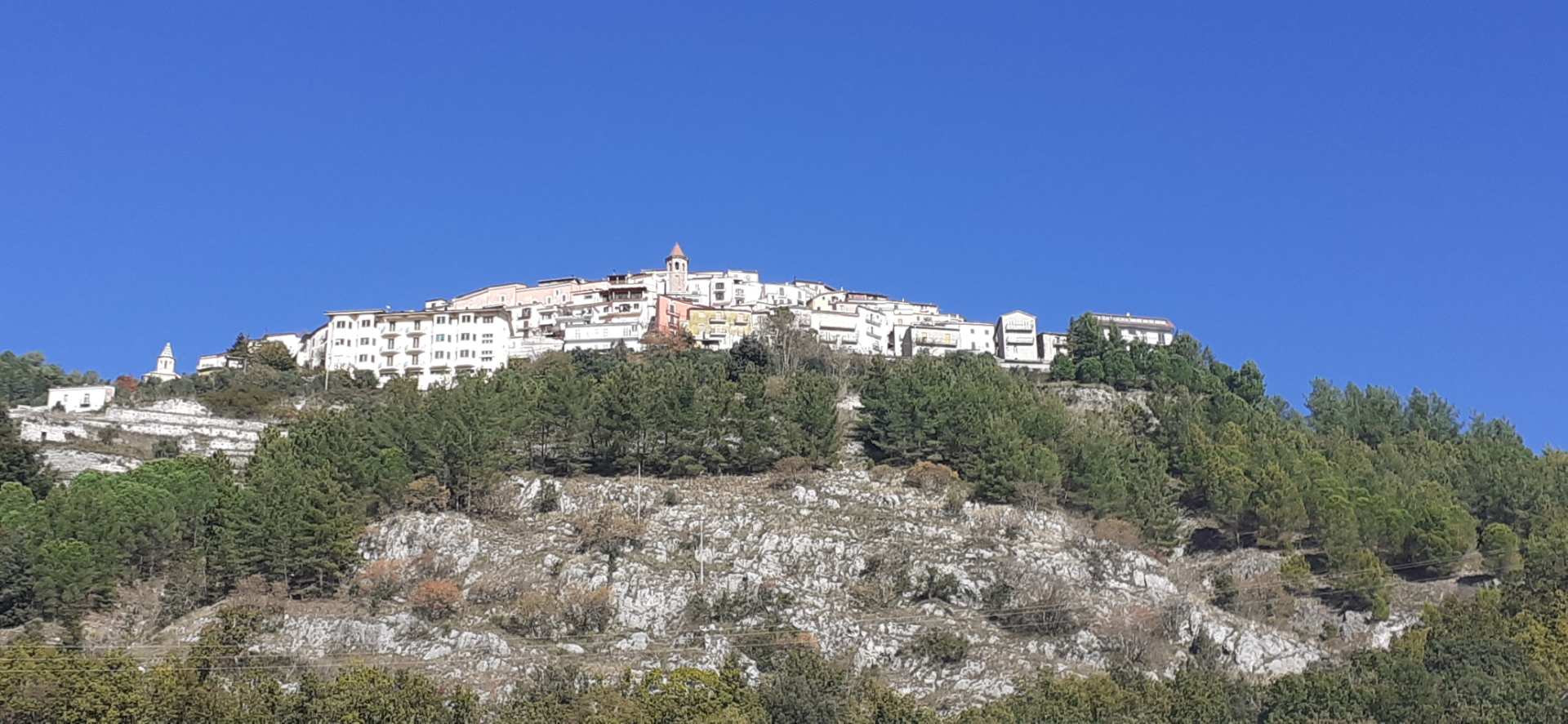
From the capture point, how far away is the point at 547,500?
7206 centimetres

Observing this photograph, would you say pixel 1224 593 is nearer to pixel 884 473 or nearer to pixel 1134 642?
pixel 1134 642

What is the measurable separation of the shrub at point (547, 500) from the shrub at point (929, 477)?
15.1 meters

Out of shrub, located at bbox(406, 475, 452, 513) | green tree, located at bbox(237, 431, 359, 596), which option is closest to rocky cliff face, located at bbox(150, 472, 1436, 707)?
shrub, located at bbox(406, 475, 452, 513)

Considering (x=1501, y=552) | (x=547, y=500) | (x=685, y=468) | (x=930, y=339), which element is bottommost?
(x=1501, y=552)

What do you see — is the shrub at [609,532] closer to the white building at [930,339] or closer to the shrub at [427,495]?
the shrub at [427,495]

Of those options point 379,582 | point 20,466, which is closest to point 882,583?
point 379,582

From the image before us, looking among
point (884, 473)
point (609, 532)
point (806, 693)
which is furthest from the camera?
point (884, 473)

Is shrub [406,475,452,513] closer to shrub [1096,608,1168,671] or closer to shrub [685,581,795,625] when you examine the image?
shrub [685,581,795,625]

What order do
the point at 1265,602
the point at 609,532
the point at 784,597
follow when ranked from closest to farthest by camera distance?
the point at 784,597
the point at 1265,602
the point at 609,532

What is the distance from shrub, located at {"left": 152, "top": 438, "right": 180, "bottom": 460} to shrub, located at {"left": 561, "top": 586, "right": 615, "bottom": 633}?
101 feet

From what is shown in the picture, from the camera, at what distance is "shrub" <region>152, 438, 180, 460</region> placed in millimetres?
86125

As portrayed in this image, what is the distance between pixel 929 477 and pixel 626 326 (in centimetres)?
4579

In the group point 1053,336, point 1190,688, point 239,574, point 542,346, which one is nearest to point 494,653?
point 239,574

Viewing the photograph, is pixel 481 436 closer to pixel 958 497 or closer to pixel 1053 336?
pixel 958 497
